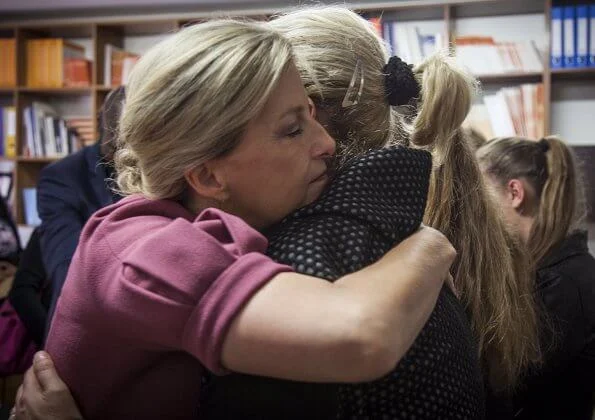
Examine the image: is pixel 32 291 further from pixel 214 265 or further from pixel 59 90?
pixel 59 90

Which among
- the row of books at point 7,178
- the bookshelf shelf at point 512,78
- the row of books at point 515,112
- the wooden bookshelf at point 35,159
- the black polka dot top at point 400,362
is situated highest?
the black polka dot top at point 400,362

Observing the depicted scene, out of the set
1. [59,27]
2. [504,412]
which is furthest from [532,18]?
[504,412]

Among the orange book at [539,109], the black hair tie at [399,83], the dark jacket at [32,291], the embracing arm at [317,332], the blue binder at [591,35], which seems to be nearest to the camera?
the embracing arm at [317,332]

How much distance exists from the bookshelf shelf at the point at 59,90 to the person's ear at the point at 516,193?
3187 mm

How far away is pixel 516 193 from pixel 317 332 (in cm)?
177

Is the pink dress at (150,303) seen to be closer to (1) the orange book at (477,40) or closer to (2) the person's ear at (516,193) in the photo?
(2) the person's ear at (516,193)

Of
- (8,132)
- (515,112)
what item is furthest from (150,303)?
(8,132)

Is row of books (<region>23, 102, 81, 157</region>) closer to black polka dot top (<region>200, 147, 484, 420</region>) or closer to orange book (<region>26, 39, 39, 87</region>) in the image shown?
orange book (<region>26, 39, 39, 87</region>)

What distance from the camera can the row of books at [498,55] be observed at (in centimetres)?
404

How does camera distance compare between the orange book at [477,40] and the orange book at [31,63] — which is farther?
the orange book at [31,63]

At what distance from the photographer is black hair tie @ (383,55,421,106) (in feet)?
3.89

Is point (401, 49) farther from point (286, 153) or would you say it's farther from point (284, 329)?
point (284, 329)

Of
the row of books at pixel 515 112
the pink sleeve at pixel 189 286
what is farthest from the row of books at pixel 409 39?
the pink sleeve at pixel 189 286

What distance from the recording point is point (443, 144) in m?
1.27
